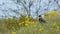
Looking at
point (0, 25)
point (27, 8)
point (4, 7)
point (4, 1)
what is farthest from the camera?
point (4, 1)

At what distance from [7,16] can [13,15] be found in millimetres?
343

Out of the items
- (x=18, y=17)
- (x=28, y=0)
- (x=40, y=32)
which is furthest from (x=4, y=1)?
(x=40, y=32)

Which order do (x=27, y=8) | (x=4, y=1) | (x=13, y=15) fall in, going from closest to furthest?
(x=27, y=8) → (x=13, y=15) → (x=4, y=1)

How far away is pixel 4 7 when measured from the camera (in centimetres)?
1029

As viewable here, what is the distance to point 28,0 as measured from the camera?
8305mm

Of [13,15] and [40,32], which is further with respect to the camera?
[13,15]

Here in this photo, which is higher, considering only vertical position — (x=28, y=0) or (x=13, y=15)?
(x=28, y=0)

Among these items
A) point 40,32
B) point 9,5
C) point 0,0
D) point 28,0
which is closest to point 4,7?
point 9,5

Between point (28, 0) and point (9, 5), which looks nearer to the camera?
point (28, 0)

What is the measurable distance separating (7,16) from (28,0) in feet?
6.14

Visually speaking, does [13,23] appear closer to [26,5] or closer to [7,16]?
[26,5]

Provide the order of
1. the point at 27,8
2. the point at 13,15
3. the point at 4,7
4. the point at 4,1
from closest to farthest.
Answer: the point at 27,8
the point at 13,15
the point at 4,7
the point at 4,1

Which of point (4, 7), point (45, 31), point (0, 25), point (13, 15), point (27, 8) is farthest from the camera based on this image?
point (4, 7)

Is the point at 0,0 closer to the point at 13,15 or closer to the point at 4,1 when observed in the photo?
the point at 4,1
